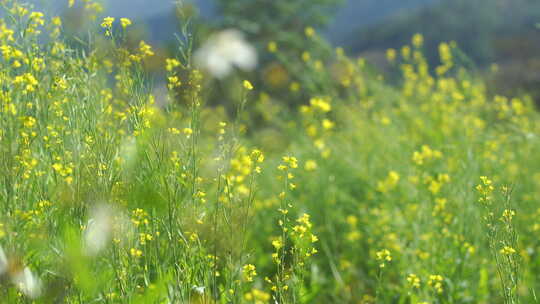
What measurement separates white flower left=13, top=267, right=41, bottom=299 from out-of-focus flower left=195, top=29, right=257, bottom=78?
18.9ft

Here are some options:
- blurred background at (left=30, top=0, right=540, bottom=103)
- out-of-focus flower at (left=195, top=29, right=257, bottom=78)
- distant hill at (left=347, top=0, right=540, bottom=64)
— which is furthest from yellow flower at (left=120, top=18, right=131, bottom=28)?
distant hill at (left=347, top=0, right=540, bottom=64)

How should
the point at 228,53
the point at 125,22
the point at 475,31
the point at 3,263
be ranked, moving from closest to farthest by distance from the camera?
1. the point at 3,263
2. the point at 125,22
3. the point at 228,53
4. the point at 475,31

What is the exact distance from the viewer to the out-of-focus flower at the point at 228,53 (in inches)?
376

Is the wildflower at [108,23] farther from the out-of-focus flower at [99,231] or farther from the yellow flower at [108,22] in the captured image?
the out-of-focus flower at [99,231]

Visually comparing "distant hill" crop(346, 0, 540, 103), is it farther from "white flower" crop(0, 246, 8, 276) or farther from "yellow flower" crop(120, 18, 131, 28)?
"white flower" crop(0, 246, 8, 276)

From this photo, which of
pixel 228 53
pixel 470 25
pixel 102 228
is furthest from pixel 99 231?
pixel 470 25

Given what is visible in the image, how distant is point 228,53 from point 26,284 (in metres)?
9.32

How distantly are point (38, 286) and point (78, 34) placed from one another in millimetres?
1160

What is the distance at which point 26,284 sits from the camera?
1.79 m

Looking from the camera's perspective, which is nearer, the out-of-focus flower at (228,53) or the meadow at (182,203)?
the meadow at (182,203)

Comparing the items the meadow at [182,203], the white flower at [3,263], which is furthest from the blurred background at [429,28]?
the white flower at [3,263]

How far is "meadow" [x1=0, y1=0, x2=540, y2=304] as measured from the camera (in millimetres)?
1877

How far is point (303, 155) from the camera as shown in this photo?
462cm

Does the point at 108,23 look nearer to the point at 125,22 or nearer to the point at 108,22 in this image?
the point at 108,22
